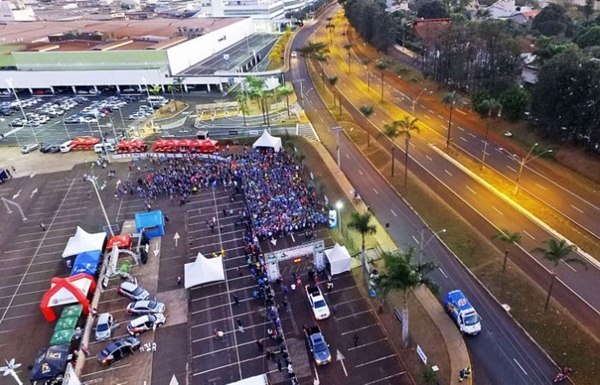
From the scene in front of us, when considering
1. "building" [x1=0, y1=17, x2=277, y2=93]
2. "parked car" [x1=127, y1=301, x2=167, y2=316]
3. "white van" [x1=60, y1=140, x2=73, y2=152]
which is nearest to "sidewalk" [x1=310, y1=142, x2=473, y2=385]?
"parked car" [x1=127, y1=301, x2=167, y2=316]

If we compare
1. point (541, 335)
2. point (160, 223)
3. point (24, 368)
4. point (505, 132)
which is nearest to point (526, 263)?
point (541, 335)

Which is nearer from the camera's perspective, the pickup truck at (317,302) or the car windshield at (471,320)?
the car windshield at (471,320)

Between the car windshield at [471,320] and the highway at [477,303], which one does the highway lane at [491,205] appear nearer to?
the highway at [477,303]

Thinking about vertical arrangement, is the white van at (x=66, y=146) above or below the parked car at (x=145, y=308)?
above

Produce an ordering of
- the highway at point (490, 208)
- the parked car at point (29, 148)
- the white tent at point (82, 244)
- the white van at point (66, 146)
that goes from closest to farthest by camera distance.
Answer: the highway at point (490, 208) → the white tent at point (82, 244) → the white van at point (66, 146) → the parked car at point (29, 148)

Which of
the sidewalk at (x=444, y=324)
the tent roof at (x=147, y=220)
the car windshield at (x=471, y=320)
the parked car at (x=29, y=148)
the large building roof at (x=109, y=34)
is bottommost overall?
the sidewalk at (x=444, y=324)

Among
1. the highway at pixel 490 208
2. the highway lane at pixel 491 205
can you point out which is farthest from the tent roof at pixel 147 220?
the highway lane at pixel 491 205
